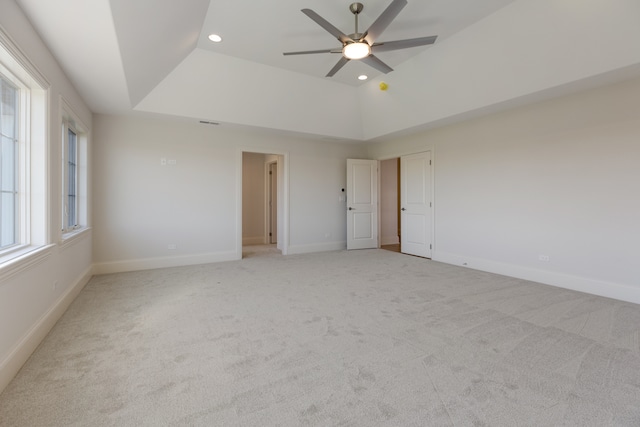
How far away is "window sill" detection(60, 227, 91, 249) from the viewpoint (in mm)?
3175

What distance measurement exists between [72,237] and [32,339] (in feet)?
4.87

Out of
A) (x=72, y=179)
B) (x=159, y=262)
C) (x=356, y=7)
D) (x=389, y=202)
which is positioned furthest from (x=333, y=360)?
(x=389, y=202)

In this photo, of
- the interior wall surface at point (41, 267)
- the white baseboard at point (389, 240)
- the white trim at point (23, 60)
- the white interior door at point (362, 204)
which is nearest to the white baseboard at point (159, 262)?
the interior wall surface at point (41, 267)

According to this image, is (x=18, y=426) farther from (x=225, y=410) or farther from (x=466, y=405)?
(x=466, y=405)

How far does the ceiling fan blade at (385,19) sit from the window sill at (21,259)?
3.42 m

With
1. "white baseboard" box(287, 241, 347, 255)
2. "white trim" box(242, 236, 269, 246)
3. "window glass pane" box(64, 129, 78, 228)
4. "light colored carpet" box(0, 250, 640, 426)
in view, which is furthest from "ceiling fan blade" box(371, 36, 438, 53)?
"white trim" box(242, 236, 269, 246)

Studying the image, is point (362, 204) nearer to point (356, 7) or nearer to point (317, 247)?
point (317, 247)

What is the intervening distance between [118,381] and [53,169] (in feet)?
7.24

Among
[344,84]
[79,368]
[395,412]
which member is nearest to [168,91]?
[344,84]

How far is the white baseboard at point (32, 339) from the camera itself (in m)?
1.90

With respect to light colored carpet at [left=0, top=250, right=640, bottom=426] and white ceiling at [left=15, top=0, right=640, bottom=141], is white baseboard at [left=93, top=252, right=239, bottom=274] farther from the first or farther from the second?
white ceiling at [left=15, top=0, right=640, bottom=141]

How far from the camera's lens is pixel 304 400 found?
1739mm

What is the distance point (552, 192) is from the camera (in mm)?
4164

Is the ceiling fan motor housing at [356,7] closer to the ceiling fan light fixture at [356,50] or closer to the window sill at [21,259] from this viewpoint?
the ceiling fan light fixture at [356,50]
